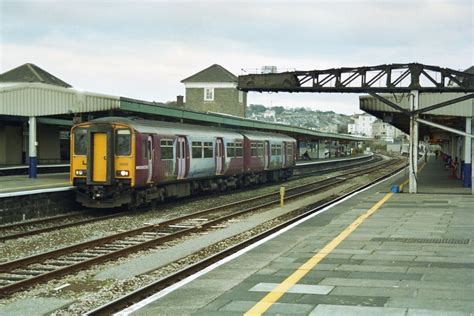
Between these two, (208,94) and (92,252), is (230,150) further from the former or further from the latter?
(208,94)

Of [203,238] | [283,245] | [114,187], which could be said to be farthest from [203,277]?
[114,187]

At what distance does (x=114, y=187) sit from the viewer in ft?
61.6

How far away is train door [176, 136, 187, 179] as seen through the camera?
21.4 metres

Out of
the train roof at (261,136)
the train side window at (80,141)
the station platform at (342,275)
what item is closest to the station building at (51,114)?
the train roof at (261,136)

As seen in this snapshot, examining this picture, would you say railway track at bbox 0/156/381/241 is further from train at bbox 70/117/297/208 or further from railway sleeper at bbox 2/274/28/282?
railway sleeper at bbox 2/274/28/282

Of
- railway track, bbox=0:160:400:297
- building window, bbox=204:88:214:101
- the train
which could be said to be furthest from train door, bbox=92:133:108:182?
building window, bbox=204:88:214:101

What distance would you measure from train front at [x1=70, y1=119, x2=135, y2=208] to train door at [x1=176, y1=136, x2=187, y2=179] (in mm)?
2886

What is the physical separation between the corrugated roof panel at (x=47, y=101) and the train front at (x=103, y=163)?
3.58 m

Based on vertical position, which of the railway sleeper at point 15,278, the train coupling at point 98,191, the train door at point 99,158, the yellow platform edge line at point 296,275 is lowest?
the railway sleeper at point 15,278

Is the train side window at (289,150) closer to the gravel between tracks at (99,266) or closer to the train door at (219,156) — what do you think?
the train door at (219,156)

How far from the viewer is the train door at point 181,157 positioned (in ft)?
70.3

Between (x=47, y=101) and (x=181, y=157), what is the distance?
667cm

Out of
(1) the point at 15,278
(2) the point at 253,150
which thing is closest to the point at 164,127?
(2) the point at 253,150

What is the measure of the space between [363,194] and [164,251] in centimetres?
1291
